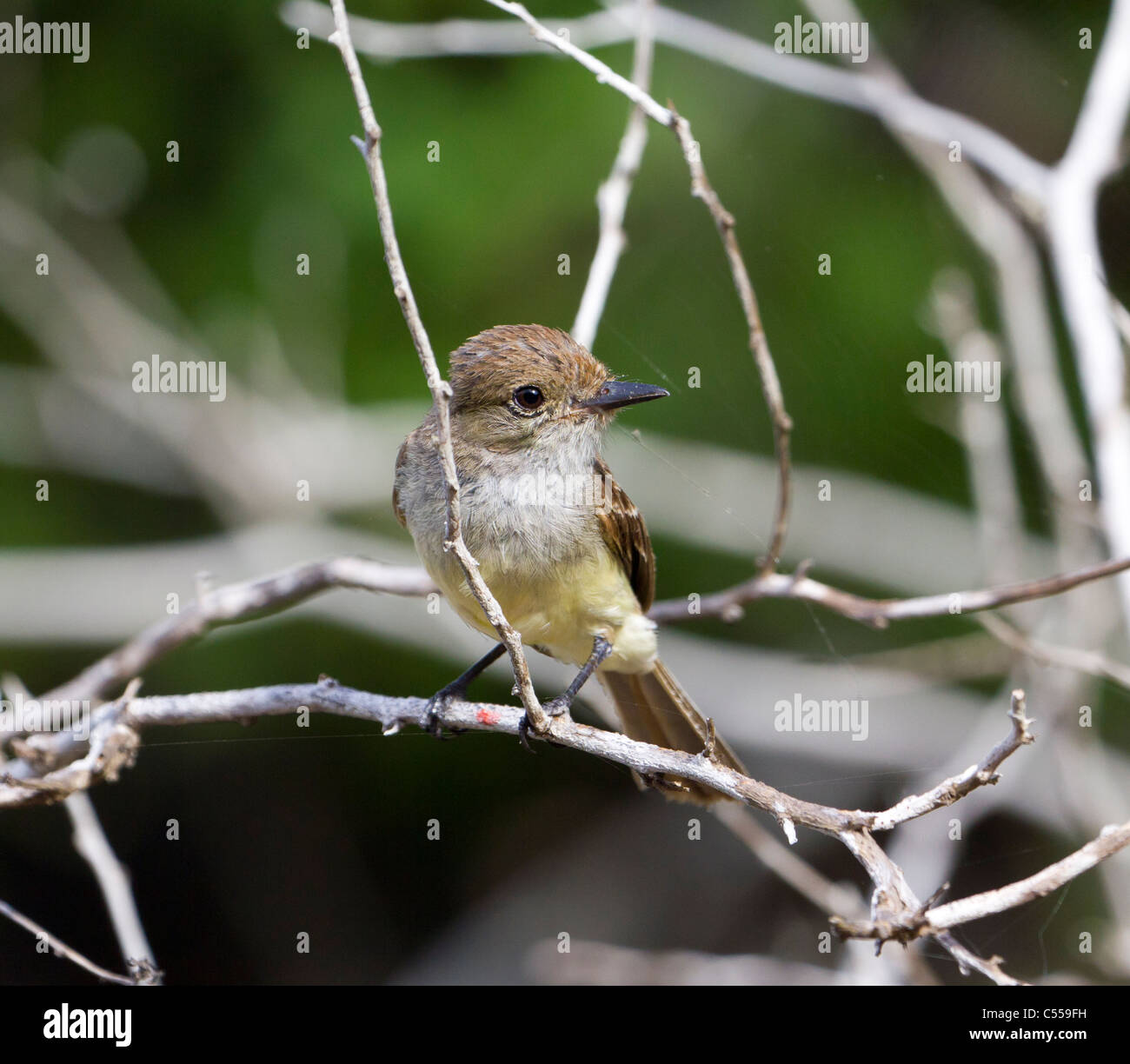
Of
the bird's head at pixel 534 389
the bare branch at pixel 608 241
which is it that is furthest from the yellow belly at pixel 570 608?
the bare branch at pixel 608 241

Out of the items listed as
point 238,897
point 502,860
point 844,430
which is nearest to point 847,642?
point 844,430

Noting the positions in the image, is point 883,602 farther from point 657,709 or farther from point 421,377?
point 421,377

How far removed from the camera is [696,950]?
5766mm

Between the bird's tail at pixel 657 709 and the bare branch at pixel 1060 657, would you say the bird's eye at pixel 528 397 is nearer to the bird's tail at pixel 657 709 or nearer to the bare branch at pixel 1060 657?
the bird's tail at pixel 657 709

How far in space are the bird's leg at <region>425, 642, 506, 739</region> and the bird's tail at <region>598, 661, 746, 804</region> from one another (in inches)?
18.4

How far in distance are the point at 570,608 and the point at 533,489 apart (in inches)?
16.6

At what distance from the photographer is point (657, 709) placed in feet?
13.9

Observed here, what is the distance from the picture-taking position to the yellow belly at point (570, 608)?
3.43m

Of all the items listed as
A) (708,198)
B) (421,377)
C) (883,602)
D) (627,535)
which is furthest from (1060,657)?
(421,377)

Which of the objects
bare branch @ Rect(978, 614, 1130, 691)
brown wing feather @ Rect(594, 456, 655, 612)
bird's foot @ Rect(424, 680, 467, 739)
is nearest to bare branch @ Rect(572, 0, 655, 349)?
brown wing feather @ Rect(594, 456, 655, 612)

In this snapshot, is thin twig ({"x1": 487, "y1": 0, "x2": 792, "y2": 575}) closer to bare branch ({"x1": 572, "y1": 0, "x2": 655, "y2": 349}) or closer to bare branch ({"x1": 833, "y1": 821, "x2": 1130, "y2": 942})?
bare branch ({"x1": 572, "y1": 0, "x2": 655, "y2": 349})

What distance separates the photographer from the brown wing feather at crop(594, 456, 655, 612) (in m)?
3.74

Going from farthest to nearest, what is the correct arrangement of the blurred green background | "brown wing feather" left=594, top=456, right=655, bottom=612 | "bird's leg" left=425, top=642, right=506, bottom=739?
the blurred green background < "brown wing feather" left=594, top=456, right=655, bottom=612 < "bird's leg" left=425, top=642, right=506, bottom=739

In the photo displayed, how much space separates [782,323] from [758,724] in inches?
72.0
